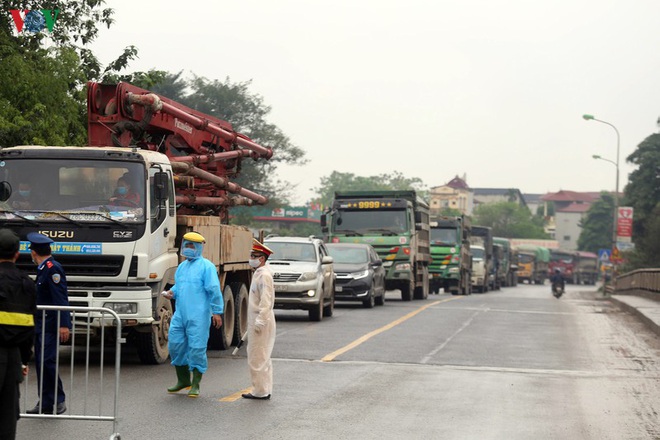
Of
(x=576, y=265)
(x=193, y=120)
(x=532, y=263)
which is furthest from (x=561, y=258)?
(x=193, y=120)

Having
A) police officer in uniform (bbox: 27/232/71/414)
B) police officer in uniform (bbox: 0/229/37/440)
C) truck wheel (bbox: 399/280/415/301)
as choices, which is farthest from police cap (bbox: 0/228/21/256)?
truck wheel (bbox: 399/280/415/301)

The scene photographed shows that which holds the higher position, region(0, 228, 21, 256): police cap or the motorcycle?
region(0, 228, 21, 256): police cap

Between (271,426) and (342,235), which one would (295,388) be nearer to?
(271,426)

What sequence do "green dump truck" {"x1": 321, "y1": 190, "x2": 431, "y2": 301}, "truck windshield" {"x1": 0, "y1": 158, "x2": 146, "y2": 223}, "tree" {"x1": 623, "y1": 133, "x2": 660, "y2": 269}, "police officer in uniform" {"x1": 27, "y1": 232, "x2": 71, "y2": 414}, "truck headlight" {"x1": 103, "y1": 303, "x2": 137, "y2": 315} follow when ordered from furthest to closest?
"tree" {"x1": 623, "y1": 133, "x2": 660, "y2": 269}, "green dump truck" {"x1": 321, "y1": 190, "x2": 431, "y2": 301}, "truck windshield" {"x1": 0, "y1": 158, "x2": 146, "y2": 223}, "truck headlight" {"x1": 103, "y1": 303, "x2": 137, "y2": 315}, "police officer in uniform" {"x1": 27, "y1": 232, "x2": 71, "y2": 414}

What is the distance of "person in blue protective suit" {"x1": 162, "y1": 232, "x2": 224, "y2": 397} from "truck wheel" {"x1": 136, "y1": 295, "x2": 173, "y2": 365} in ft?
6.77

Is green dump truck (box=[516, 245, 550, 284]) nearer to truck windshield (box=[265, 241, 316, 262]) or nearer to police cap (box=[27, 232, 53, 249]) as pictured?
truck windshield (box=[265, 241, 316, 262])

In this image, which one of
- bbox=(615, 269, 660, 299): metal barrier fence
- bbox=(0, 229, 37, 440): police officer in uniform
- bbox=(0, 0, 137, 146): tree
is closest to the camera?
bbox=(0, 229, 37, 440): police officer in uniform

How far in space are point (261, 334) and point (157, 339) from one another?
302cm

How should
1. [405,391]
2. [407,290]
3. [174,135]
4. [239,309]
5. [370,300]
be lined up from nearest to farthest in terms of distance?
[405,391] → [174,135] → [239,309] → [370,300] → [407,290]

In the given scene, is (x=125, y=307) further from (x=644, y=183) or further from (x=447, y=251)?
(x=644, y=183)

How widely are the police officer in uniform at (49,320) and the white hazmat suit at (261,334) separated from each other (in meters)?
2.13

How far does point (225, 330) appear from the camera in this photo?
650 inches

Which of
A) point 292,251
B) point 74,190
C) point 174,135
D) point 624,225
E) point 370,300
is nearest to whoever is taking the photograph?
point 74,190

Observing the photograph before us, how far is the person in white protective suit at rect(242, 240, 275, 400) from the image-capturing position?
11.4 m
